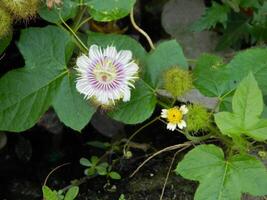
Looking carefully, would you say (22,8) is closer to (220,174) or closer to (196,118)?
(196,118)

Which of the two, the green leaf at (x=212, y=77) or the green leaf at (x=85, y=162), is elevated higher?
the green leaf at (x=212, y=77)

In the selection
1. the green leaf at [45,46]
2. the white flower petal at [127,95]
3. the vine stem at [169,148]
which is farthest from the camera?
the vine stem at [169,148]

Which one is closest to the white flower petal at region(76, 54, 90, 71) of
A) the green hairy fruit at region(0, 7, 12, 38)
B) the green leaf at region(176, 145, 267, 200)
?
the green hairy fruit at region(0, 7, 12, 38)

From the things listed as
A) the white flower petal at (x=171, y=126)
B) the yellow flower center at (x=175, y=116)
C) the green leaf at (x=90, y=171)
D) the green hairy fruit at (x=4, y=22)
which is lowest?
the green leaf at (x=90, y=171)

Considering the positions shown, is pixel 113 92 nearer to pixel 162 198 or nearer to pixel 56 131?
pixel 162 198

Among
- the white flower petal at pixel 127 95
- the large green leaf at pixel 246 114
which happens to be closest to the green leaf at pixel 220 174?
the large green leaf at pixel 246 114

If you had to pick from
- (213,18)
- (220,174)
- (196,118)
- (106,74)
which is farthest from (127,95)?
(213,18)

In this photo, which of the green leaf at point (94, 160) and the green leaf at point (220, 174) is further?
Result: the green leaf at point (94, 160)

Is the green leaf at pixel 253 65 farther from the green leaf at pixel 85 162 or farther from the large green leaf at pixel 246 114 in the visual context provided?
the green leaf at pixel 85 162
